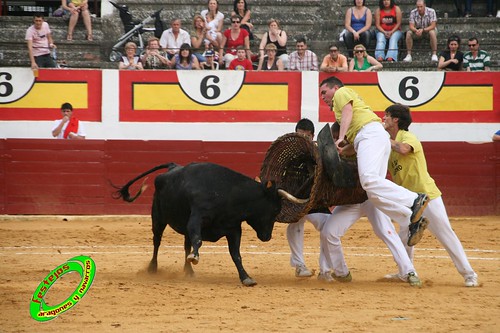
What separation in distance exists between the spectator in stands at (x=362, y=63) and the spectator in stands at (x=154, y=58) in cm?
288

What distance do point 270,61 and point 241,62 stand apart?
46 centimetres

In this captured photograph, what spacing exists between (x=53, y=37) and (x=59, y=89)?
221cm

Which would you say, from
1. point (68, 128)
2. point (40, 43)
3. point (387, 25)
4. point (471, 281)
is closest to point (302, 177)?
point (471, 281)

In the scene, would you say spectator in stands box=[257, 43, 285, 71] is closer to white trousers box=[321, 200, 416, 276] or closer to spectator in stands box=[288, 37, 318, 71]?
spectator in stands box=[288, 37, 318, 71]

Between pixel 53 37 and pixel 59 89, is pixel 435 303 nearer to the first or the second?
pixel 59 89

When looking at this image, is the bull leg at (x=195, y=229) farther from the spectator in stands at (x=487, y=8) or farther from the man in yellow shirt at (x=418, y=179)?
the spectator in stands at (x=487, y=8)

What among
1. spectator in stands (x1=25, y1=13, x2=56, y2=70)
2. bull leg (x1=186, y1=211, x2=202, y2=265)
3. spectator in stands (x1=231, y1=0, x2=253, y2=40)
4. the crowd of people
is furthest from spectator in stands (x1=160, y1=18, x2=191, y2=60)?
bull leg (x1=186, y1=211, x2=202, y2=265)

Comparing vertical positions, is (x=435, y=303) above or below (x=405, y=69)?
below

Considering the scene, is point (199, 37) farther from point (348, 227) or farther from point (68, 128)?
point (348, 227)

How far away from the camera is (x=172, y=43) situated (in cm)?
1580

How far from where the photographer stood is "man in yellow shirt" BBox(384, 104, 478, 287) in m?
8.20

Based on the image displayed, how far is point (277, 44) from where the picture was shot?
16.0m

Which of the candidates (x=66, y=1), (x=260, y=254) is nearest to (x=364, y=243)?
(x=260, y=254)

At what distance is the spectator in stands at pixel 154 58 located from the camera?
15328 millimetres
